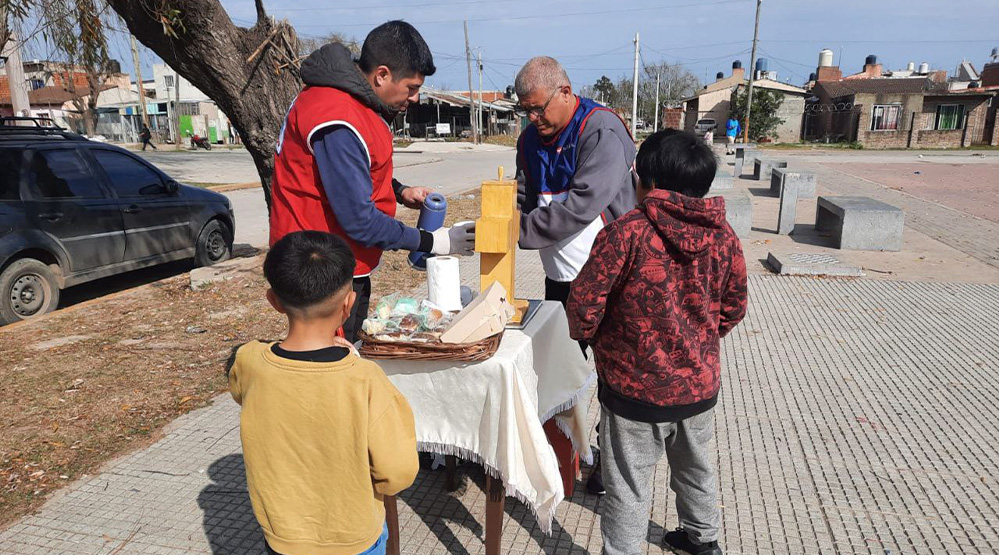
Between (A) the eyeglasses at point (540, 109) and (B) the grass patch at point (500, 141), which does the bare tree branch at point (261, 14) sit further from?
(B) the grass patch at point (500, 141)

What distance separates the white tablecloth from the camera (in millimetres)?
2205

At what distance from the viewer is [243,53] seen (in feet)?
19.6

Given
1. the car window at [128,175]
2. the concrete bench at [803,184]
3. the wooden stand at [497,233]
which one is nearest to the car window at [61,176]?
the car window at [128,175]

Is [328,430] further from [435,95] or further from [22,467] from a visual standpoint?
[435,95]

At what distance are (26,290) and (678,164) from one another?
6399 mm

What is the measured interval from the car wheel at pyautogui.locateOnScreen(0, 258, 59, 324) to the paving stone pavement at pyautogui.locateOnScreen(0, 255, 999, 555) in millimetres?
3154

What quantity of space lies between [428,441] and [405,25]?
1.59 metres

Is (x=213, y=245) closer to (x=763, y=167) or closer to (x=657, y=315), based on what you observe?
(x=657, y=315)

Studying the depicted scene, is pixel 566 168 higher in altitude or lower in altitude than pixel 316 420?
higher

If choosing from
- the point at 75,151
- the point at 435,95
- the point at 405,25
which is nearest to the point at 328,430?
the point at 405,25

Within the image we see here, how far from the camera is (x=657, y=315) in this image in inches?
84.3

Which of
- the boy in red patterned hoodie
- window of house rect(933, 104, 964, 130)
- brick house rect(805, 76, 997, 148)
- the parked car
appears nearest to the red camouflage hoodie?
the boy in red patterned hoodie

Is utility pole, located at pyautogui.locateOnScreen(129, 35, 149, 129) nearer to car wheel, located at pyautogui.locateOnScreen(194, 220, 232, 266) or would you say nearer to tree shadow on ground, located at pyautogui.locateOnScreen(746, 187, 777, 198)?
car wheel, located at pyautogui.locateOnScreen(194, 220, 232, 266)

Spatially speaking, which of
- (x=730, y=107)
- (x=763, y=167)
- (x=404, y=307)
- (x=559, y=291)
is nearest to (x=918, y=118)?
(x=730, y=107)
